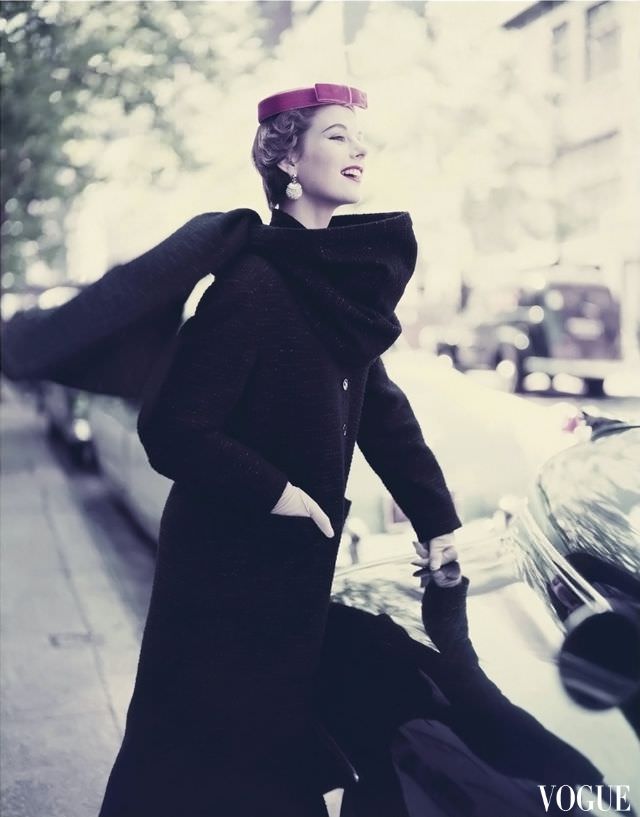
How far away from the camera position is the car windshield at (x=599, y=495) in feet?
5.59

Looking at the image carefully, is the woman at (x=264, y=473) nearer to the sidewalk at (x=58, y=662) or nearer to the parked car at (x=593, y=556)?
the parked car at (x=593, y=556)

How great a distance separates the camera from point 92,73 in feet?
22.1

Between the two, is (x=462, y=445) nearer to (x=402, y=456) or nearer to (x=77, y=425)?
(x=402, y=456)

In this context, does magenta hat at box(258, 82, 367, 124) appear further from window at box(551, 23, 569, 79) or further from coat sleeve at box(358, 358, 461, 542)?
window at box(551, 23, 569, 79)

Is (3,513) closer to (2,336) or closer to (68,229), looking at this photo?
(2,336)

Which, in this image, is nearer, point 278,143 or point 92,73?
point 278,143

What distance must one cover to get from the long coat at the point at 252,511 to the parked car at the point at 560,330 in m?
13.4

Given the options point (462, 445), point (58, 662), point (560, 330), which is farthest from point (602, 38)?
point (58, 662)

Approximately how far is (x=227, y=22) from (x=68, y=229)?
38.4 ft

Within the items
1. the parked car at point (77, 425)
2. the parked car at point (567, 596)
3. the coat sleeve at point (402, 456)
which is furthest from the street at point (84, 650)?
the parked car at point (77, 425)

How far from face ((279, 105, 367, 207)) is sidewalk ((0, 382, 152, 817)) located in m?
2.06

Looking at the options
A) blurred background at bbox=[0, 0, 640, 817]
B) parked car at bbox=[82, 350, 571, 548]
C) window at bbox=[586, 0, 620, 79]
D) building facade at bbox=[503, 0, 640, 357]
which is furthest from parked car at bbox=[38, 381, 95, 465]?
window at bbox=[586, 0, 620, 79]

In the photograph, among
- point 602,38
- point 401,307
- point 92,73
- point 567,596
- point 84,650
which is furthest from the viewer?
point 602,38

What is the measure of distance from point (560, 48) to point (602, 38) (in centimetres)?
143
